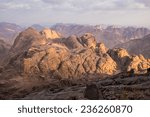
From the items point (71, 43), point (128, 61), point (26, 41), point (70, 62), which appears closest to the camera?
point (70, 62)

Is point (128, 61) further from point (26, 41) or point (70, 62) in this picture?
point (26, 41)

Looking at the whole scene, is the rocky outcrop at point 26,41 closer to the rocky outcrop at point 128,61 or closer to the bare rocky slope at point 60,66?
the bare rocky slope at point 60,66

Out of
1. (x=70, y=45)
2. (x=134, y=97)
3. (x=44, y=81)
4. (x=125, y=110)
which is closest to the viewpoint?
(x=125, y=110)

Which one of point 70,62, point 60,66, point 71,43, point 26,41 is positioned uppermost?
point 71,43

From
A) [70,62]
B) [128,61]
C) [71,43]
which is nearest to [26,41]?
[71,43]

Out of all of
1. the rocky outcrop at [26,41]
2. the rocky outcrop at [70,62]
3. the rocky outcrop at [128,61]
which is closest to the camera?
the rocky outcrop at [70,62]

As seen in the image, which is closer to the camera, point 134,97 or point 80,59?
point 134,97

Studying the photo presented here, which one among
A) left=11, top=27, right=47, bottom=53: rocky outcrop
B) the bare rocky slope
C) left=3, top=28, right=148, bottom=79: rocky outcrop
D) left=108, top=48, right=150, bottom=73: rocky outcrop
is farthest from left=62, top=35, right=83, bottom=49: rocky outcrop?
left=108, top=48, right=150, bottom=73: rocky outcrop

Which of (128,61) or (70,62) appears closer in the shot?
(70,62)

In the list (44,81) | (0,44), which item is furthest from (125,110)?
(0,44)

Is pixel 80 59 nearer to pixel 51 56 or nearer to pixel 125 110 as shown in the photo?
pixel 51 56

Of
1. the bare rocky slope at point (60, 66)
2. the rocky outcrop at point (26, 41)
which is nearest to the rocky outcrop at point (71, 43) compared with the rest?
the rocky outcrop at point (26, 41)
